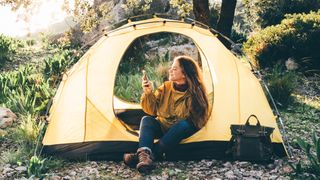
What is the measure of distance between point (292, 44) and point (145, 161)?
582 cm

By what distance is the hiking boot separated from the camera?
550 cm

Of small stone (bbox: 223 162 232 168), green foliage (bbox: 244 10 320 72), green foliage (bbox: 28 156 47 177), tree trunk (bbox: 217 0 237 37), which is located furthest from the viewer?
tree trunk (bbox: 217 0 237 37)

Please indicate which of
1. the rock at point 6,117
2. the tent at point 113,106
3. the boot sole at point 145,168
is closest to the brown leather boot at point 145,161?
the boot sole at point 145,168

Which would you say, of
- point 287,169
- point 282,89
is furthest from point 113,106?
point 282,89

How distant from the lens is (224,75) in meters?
6.36

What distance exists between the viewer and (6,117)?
707 centimetres

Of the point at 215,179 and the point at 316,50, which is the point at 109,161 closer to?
the point at 215,179

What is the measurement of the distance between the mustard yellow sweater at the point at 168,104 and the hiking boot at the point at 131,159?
550mm

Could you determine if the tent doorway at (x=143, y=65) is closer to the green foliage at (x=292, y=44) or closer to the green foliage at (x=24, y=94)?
the green foliage at (x=24, y=94)

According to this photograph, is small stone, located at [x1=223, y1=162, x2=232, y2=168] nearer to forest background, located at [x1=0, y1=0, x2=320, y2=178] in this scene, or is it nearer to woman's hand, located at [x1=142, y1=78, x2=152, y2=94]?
forest background, located at [x1=0, y1=0, x2=320, y2=178]

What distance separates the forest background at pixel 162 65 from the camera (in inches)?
231

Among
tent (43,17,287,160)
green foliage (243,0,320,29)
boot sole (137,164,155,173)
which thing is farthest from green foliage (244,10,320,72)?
boot sole (137,164,155,173)

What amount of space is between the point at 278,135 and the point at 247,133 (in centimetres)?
62

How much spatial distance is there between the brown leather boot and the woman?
0.46 ft
